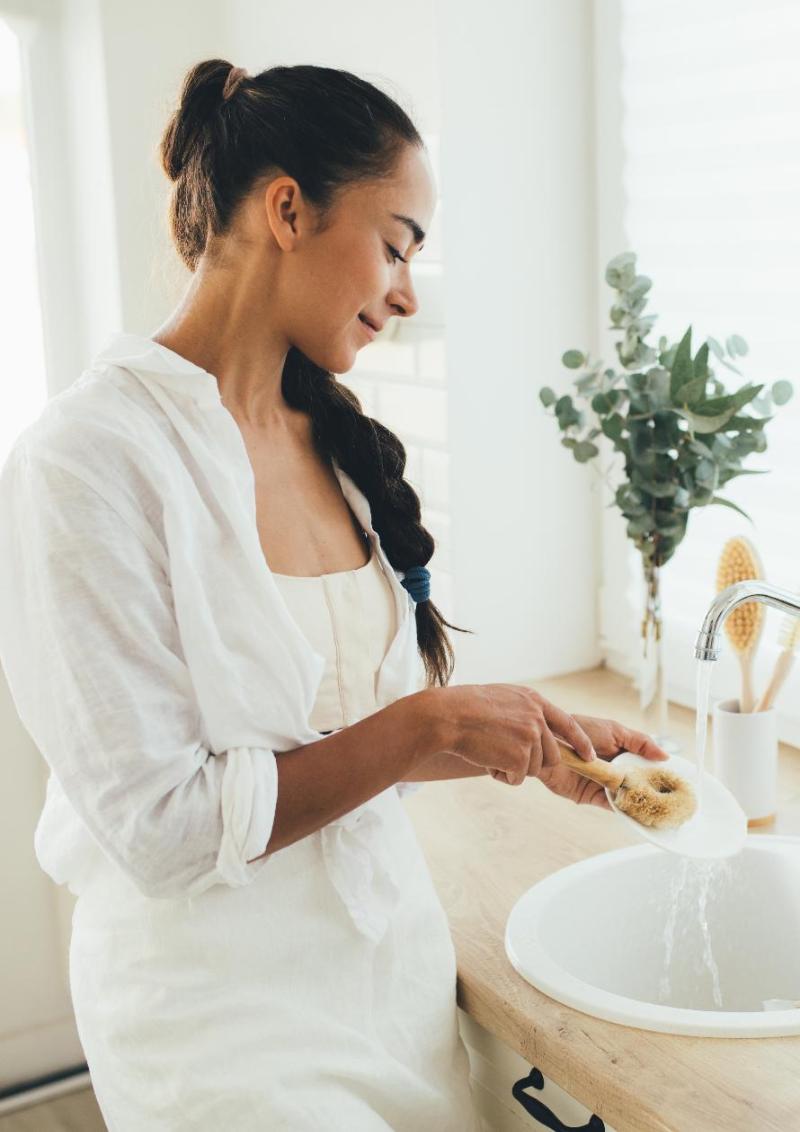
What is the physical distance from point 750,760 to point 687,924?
0.21 m

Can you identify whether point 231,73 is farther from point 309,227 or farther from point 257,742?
point 257,742

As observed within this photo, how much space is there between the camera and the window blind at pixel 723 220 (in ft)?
5.12

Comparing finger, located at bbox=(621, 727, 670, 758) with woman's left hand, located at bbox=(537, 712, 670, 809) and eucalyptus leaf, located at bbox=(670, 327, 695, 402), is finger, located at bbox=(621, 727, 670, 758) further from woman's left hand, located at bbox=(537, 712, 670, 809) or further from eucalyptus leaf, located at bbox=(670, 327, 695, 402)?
eucalyptus leaf, located at bbox=(670, 327, 695, 402)

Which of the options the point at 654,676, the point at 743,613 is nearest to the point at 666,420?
the point at 743,613

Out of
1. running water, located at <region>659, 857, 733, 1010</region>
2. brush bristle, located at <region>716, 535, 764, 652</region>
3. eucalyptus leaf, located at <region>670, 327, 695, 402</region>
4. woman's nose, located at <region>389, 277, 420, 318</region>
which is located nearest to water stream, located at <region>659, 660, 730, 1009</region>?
running water, located at <region>659, 857, 733, 1010</region>

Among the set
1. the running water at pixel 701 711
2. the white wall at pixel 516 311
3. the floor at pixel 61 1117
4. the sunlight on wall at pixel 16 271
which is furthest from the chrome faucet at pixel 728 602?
the sunlight on wall at pixel 16 271

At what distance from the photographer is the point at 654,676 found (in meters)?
1.64

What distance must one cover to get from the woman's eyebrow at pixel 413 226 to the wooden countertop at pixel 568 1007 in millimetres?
635

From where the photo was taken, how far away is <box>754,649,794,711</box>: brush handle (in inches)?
55.8

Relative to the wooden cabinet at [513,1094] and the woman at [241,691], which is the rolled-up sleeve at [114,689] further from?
the wooden cabinet at [513,1094]

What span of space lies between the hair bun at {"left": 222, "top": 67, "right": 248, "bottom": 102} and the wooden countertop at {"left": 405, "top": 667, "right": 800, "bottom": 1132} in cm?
77

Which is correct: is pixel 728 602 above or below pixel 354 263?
below

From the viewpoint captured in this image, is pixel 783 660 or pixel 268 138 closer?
pixel 268 138

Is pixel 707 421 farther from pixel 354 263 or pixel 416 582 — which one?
pixel 354 263
